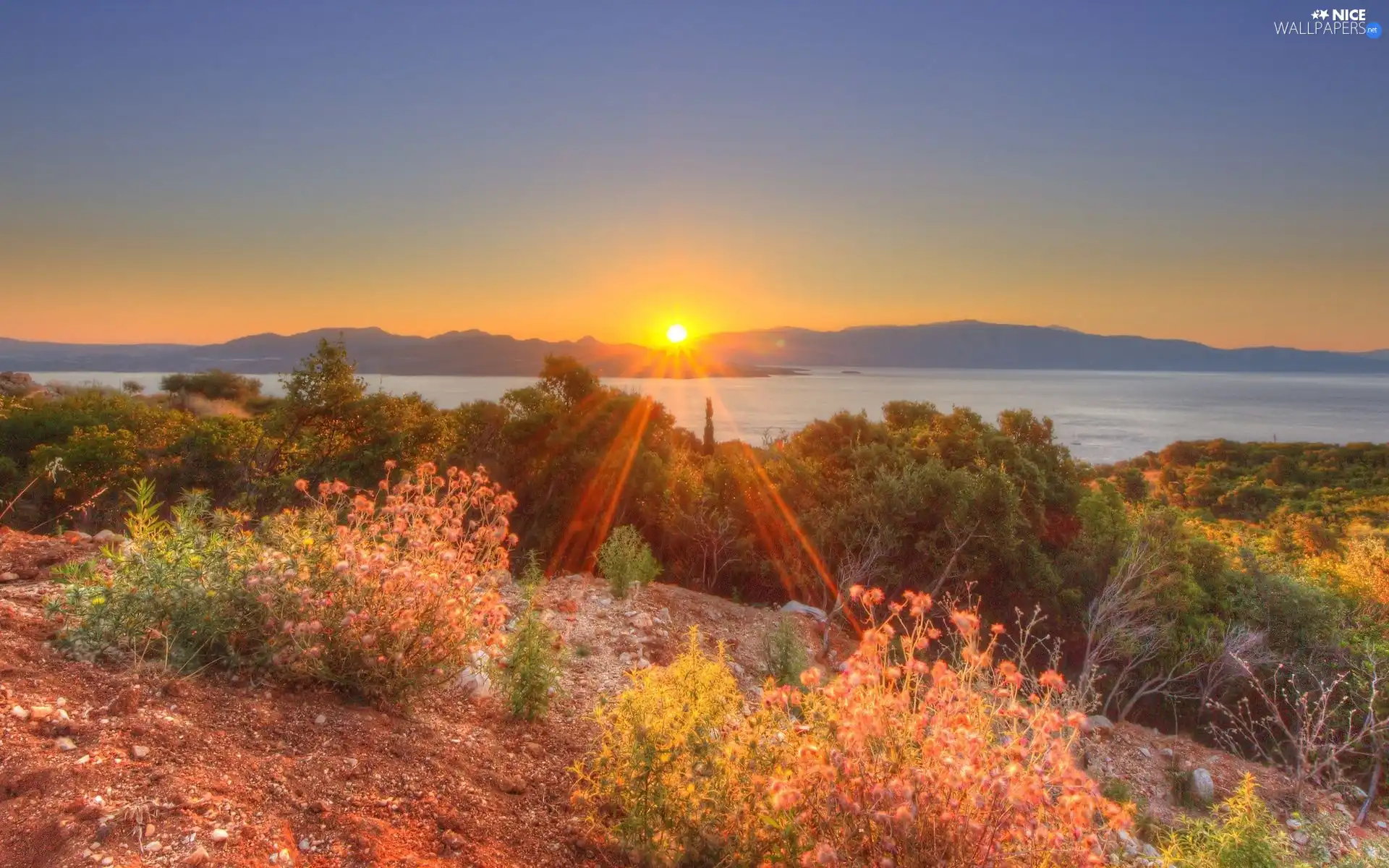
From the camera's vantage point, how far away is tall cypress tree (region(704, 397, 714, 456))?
20000 millimetres

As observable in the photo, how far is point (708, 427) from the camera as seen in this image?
20.7 meters

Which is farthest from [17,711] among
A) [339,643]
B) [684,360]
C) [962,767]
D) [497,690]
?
[684,360]

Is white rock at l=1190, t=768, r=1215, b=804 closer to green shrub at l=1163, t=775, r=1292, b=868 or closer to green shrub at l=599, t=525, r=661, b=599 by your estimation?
green shrub at l=1163, t=775, r=1292, b=868

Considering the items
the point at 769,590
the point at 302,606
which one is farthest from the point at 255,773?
the point at 769,590

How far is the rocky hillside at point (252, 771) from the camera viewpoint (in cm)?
225

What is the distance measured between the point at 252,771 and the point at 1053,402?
46202 mm

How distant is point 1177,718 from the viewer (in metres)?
10.9

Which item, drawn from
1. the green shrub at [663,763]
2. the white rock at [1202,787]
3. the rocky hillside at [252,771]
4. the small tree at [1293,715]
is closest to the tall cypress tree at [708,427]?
the small tree at [1293,715]

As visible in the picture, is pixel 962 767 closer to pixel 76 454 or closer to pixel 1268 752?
pixel 1268 752

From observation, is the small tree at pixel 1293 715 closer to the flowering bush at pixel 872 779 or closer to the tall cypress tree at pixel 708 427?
the flowering bush at pixel 872 779

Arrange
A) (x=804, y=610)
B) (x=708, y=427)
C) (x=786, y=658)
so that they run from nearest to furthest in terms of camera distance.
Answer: (x=786, y=658), (x=804, y=610), (x=708, y=427)

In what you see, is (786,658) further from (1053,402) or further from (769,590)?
(1053,402)

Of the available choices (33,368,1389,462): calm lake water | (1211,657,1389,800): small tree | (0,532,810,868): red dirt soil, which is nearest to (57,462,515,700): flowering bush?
(0,532,810,868): red dirt soil

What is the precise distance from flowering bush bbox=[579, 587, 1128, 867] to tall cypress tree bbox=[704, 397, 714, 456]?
16104 mm
